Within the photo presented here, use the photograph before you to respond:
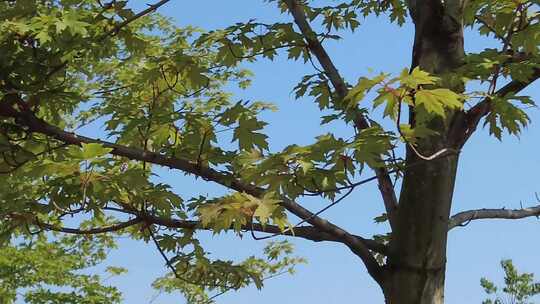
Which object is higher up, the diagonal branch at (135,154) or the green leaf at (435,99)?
the diagonal branch at (135,154)

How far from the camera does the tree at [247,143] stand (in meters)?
3.77

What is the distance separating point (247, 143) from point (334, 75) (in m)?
1.75

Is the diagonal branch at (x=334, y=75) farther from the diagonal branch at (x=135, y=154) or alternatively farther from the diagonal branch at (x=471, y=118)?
the diagonal branch at (x=135, y=154)

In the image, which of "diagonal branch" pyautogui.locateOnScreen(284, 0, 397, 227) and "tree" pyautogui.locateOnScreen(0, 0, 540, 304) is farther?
"diagonal branch" pyautogui.locateOnScreen(284, 0, 397, 227)

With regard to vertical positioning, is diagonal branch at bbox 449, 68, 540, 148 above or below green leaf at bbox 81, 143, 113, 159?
above

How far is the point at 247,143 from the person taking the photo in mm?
4230

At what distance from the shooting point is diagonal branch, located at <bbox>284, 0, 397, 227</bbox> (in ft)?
17.5

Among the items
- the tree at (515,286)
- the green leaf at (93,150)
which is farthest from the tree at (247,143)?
the tree at (515,286)

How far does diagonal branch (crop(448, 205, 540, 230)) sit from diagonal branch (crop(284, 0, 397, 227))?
512mm

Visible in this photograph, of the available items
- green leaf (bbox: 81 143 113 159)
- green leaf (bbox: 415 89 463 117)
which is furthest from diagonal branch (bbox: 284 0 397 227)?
green leaf (bbox: 81 143 113 159)

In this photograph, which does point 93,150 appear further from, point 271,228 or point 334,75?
point 334,75

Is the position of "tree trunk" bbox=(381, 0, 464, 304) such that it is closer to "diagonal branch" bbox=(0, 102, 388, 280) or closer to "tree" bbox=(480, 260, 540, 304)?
"diagonal branch" bbox=(0, 102, 388, 280)

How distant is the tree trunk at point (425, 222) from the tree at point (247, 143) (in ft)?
0.03

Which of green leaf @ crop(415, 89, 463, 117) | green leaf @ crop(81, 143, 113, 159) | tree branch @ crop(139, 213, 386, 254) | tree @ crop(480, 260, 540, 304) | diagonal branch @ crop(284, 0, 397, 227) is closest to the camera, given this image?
green leaf @ crop(415, 89, 463, 117)
